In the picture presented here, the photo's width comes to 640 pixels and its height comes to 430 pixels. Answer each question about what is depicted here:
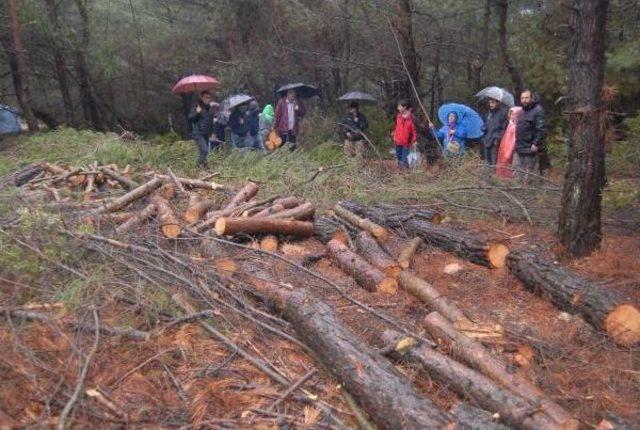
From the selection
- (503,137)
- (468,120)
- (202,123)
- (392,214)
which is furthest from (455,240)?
(202,123)

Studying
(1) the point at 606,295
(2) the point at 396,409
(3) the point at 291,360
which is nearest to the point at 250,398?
(3) the point at 291,360

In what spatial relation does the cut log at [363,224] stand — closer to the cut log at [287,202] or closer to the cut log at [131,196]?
the cut log at [287,202]

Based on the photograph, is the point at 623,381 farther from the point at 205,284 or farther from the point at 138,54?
the point at 138,54

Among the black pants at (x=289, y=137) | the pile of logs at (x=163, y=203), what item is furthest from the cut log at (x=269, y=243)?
the black pants at (x=289, y=137)

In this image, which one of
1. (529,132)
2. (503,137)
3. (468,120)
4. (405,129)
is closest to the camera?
(529,132)

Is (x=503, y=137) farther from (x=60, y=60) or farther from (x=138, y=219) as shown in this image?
(x=60, y=60)

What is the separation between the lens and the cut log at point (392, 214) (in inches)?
267

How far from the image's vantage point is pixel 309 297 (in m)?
4.61

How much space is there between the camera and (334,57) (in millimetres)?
15398

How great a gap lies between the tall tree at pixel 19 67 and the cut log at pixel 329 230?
33.0ft

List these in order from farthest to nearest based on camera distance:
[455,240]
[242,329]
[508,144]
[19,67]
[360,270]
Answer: [19,67], [508,144], [455,240], [360,270], [242,329]

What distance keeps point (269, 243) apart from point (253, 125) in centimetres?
567

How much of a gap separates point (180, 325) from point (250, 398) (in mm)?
1010

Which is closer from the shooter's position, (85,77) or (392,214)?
(392,214)
